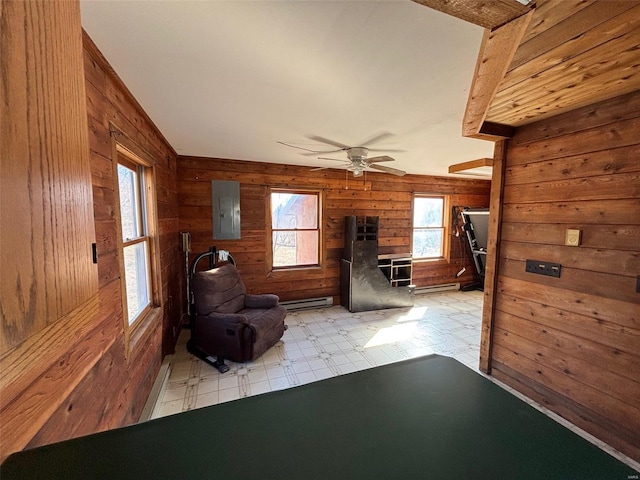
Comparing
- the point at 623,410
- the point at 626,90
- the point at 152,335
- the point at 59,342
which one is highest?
the point at 626,90

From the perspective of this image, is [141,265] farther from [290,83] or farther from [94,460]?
[94,460]

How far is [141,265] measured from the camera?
2.32 meters

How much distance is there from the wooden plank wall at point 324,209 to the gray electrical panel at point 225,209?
0.07 m

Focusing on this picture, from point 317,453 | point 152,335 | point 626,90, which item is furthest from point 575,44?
point 152,335

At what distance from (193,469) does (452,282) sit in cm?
591

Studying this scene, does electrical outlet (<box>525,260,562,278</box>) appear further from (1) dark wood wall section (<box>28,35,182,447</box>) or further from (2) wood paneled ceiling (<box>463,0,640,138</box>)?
(1) dark wood wall section (<box>28,35,182,447</box>)

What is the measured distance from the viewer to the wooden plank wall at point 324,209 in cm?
371

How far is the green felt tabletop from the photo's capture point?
0.43m

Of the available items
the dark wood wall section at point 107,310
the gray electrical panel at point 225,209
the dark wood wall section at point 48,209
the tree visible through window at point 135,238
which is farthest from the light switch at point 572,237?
the gray electrical panel at point 225,209

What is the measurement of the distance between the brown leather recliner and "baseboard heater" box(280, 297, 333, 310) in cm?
94

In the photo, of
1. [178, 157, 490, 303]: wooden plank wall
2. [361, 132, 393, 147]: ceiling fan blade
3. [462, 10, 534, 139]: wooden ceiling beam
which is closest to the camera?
[462, 10, 534, 139]: wooden ceiling beam

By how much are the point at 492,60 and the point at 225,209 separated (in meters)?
3.38

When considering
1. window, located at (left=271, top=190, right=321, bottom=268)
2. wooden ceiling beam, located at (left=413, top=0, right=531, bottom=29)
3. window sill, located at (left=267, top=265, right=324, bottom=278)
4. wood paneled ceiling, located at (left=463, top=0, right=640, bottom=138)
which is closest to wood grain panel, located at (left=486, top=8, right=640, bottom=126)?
wood paneled ceiling, located at (left=463, top=0, right=640, bottom=138)

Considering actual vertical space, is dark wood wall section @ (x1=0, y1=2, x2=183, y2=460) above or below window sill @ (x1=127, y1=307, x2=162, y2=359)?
above
